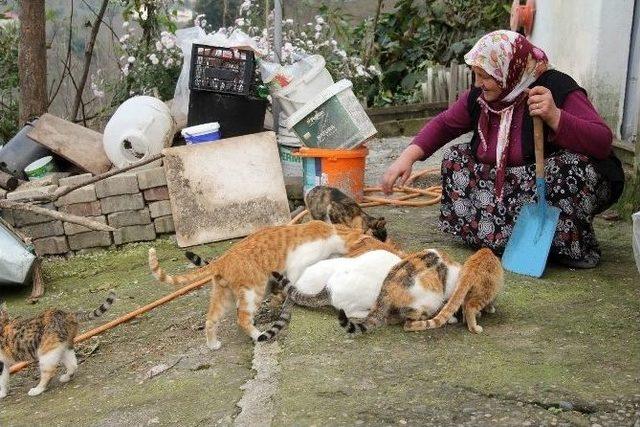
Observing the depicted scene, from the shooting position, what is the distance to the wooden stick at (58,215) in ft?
17.0

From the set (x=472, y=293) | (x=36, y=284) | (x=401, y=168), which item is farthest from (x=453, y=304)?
(x=36, y=284)

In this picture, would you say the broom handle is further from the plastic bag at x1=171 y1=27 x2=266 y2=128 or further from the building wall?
the plastic bag at x1=171 y1=27 x2=266 y2=128

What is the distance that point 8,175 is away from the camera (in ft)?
21.4

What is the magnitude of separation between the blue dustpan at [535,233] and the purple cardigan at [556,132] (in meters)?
0.16

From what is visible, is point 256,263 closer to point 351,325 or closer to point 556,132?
point 351,325

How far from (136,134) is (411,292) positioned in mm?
3566

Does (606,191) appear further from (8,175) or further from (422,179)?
(8,175)

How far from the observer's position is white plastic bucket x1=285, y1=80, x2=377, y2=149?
6.24 metres

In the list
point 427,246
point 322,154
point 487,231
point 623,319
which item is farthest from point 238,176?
point 623,319

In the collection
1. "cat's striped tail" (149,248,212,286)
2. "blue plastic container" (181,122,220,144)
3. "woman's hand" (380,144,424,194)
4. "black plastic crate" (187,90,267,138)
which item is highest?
"black plastic crate" (187,90,267,138)

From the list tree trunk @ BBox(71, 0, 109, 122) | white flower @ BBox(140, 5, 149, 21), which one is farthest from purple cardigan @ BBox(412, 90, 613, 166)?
tree trunk @ BBox(71, 0, 109, 122)

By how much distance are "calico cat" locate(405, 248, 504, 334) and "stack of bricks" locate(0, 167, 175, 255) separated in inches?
120

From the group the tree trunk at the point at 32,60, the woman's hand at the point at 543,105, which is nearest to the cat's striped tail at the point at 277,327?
the woman's hand at the point at 543,105

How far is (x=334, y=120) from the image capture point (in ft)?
20.6
